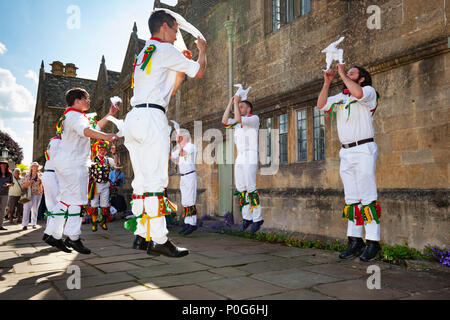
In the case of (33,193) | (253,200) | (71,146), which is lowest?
(253,200)

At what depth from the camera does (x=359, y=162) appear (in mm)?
4145

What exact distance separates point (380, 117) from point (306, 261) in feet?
8.94

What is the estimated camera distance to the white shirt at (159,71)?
324 centimetres

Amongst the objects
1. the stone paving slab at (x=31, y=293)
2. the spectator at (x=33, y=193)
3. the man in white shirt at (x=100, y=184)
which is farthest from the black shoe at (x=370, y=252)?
the spectator at (x=33, y=193)

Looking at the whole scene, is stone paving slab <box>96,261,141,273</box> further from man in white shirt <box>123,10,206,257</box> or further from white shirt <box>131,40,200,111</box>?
white shirt <box>131,40,200,111</box>

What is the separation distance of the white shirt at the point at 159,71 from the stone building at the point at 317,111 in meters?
3.47

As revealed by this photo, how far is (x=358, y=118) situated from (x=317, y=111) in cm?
284

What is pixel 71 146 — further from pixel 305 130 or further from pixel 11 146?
pixel 11 146

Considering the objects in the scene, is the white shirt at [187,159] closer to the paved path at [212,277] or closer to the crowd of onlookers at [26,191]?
the paved path at [212,277]

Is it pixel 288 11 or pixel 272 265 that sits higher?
pixel 288 11

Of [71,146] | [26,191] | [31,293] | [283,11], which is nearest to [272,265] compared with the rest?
[31,293]

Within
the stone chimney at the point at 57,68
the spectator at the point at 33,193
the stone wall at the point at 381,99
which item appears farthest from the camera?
the stone chimney at the point at 57,68

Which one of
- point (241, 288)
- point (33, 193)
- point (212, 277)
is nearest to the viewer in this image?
point (241, 288)
